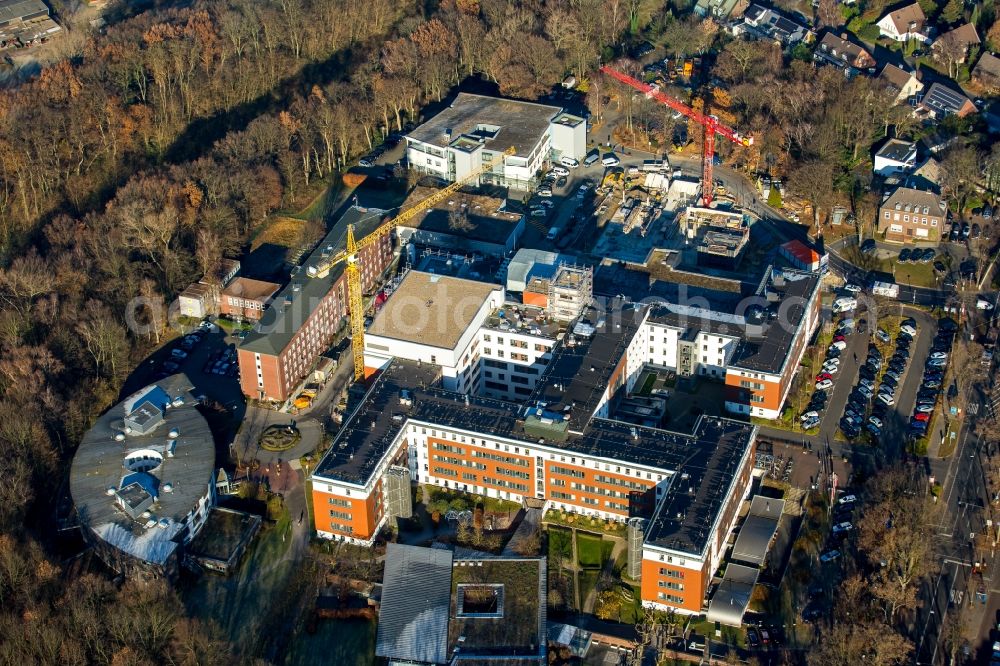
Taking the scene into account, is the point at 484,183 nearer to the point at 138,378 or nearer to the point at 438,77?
the point at 438,77

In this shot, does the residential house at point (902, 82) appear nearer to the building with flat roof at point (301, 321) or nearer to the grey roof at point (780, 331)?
the grey roof at point (780, 331)

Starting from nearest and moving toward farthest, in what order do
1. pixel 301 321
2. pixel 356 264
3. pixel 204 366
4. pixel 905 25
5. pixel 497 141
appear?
pixel 301 321
pixel 204 366
pixel 356 264
pixel 497 141
pixel 905 25

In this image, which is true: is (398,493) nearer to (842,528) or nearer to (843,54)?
(842,528)

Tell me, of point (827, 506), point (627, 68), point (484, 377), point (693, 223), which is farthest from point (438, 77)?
point (827, 506)

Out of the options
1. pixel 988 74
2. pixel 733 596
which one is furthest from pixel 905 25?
pixel 733 596

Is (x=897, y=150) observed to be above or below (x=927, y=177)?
above

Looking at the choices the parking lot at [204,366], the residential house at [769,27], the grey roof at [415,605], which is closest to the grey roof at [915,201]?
the residential house at [769,27]

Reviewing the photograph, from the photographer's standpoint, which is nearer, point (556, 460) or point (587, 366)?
point (556, 460)
